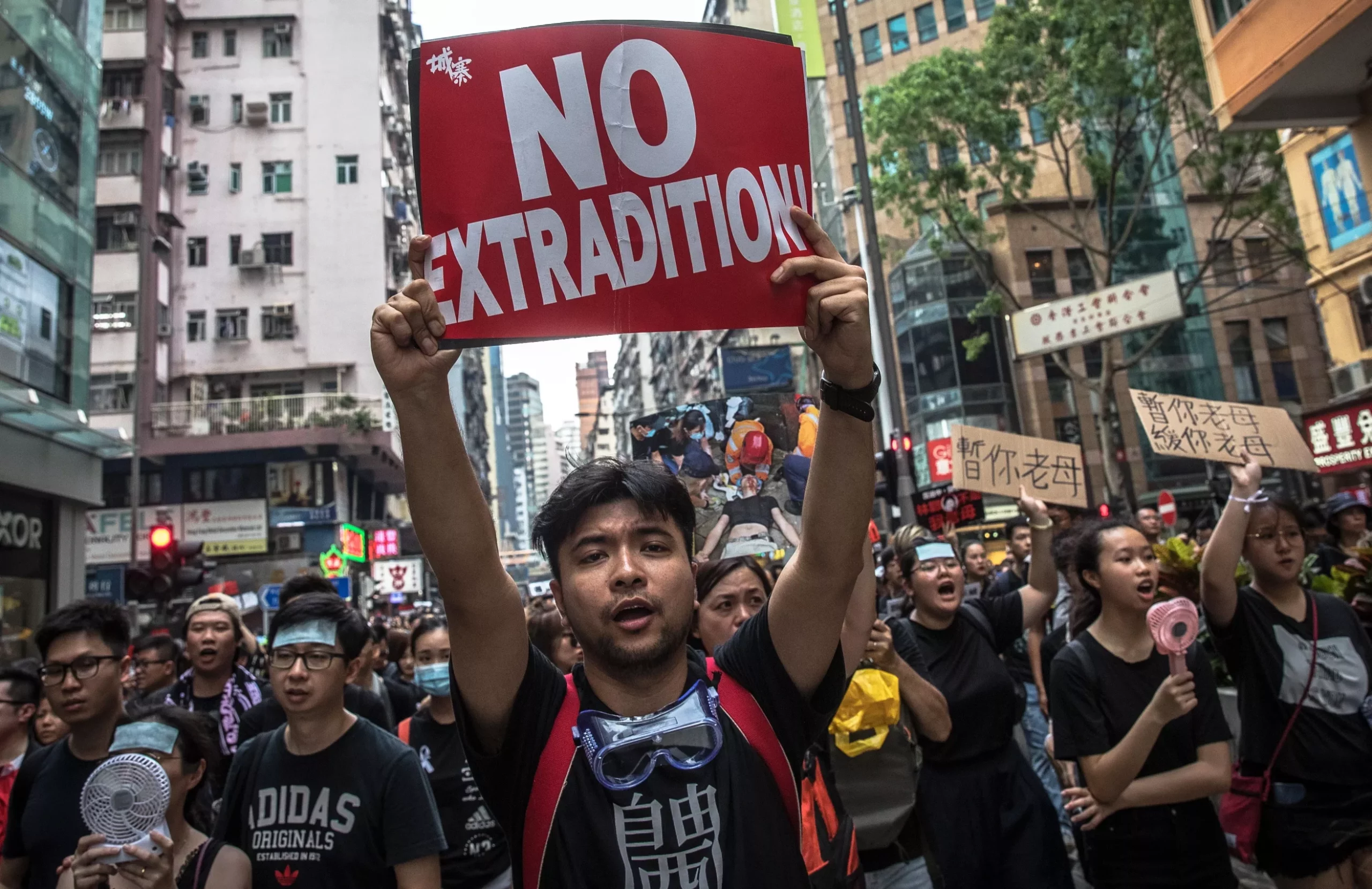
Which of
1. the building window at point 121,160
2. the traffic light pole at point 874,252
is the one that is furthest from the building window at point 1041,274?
the building window at point 121,160

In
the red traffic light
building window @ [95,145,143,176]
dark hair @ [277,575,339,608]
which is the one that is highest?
building window @ [95,145,143,176]

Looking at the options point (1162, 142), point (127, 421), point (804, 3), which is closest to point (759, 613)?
point (804, 3)

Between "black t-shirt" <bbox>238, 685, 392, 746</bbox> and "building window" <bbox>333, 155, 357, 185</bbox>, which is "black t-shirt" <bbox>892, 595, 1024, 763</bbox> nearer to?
"black t-shirt" <bbox>238, 685, 392, 746</bbox>

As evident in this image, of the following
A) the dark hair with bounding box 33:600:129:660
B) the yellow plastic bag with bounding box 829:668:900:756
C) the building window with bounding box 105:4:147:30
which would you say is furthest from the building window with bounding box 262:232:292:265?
the yellow plastic bag with bounding box 829:668:900:756

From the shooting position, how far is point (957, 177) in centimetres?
2109

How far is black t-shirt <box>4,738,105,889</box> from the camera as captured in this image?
323 centimetres

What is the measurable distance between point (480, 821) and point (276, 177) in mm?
34614

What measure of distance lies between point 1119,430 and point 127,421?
1277 inches

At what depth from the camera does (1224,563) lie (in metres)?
3.84

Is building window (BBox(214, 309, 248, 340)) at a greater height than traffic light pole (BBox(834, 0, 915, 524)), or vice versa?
building window (BBox(214, 309, 248, 340))

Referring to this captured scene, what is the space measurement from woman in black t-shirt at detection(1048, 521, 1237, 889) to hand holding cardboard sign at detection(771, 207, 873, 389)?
6.26ft

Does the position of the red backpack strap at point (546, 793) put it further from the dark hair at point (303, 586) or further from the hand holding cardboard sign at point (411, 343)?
the dark hair at point (303, 586)

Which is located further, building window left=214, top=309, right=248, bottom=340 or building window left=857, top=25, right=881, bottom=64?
building window left=857, top=25, right=881, bottom=64

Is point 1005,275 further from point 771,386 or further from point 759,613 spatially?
point 759,613
